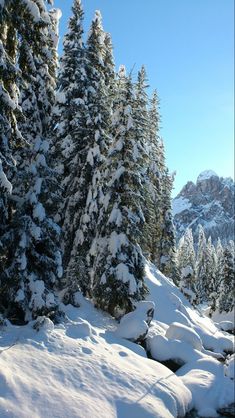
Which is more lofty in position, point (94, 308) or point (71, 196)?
point (71, 196)

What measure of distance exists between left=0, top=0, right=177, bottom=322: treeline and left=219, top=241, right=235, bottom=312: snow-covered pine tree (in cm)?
3516

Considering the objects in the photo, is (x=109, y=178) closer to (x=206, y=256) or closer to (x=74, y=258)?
(x=74, y=258)

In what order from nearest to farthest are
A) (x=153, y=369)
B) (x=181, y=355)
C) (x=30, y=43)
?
(x=30, y=43)
(x=153, y=369)
(x=181, y=355)

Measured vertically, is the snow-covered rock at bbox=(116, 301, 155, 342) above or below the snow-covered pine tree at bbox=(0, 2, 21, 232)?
below

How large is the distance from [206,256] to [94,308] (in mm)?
58585

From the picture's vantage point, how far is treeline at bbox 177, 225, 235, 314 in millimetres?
44688

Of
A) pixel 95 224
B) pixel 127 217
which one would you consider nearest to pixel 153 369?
pixel 127 217

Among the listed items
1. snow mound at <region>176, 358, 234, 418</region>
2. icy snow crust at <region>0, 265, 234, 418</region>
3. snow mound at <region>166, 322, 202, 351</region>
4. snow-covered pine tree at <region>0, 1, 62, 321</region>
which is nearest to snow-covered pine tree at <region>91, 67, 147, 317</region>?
icy snow crust at <region>0, 265, 234, 418</region>

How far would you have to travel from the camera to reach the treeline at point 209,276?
44.7 m

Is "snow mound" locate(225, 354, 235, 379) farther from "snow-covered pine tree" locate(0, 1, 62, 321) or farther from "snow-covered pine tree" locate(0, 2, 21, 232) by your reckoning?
"snow-covered pine tree" locate(0, 2, 21, 232)

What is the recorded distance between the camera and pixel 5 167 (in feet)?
42.4

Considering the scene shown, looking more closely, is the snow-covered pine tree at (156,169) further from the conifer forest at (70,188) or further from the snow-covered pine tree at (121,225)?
the snow-covered pine tree at (121,225)

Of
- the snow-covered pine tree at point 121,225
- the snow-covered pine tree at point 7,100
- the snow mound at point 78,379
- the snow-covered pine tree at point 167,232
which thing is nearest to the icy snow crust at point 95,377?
the snow mound at point 78,379

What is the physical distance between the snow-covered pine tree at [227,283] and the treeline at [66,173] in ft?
115
